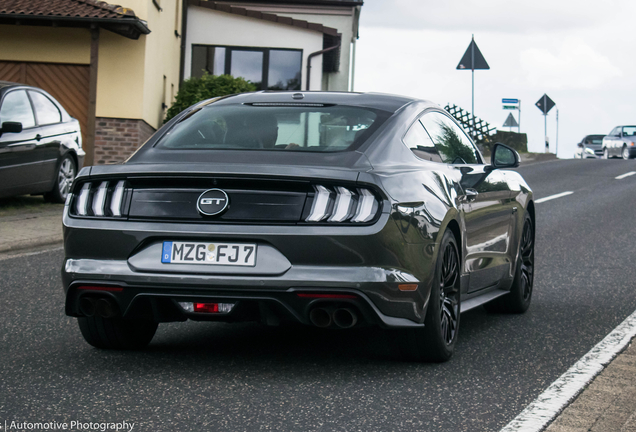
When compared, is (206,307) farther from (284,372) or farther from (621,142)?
(621,142)

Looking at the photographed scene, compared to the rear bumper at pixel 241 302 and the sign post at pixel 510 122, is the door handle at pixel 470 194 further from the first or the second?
the sign post at pixel 510 122

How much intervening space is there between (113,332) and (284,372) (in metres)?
1.06

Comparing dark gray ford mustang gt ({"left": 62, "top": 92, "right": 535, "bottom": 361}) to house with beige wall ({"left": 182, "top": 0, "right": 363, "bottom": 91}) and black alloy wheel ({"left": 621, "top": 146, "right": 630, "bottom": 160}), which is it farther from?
black alloy wheel ({"left": 621, "top": 146, "right": 630, "bottom": 160})

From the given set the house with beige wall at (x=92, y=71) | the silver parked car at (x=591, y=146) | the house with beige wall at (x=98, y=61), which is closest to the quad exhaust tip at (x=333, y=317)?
the house with beige wall at (x=98, y=61)

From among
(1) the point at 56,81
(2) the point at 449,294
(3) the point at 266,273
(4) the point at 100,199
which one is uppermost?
(1) the point at 56,81

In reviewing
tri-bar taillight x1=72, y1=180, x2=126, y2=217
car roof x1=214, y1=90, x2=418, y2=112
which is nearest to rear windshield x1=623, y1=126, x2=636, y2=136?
car roof x1=214, y1=90, x2=418, y2=112

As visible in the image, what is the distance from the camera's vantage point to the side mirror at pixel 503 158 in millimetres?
6612

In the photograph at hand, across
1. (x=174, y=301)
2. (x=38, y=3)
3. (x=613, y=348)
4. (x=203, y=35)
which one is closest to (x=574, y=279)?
(x=613, y=348)

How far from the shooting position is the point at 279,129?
17.5 feet

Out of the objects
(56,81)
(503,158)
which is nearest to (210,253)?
(503,158)

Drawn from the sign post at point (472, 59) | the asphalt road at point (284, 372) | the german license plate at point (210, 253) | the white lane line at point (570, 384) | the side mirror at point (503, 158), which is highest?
the sign post at point (472, 59)

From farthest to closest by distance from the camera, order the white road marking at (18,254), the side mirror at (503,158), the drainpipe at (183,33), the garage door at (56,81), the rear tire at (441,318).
Result: the drainpipe at (183,33) < the garage door at (56,81) < the white road marking at (18,254) < the side mirror at (503,158) < the rear tire at (441,318)

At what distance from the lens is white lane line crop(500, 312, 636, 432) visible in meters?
4.08

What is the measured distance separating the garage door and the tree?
8.26 ft
